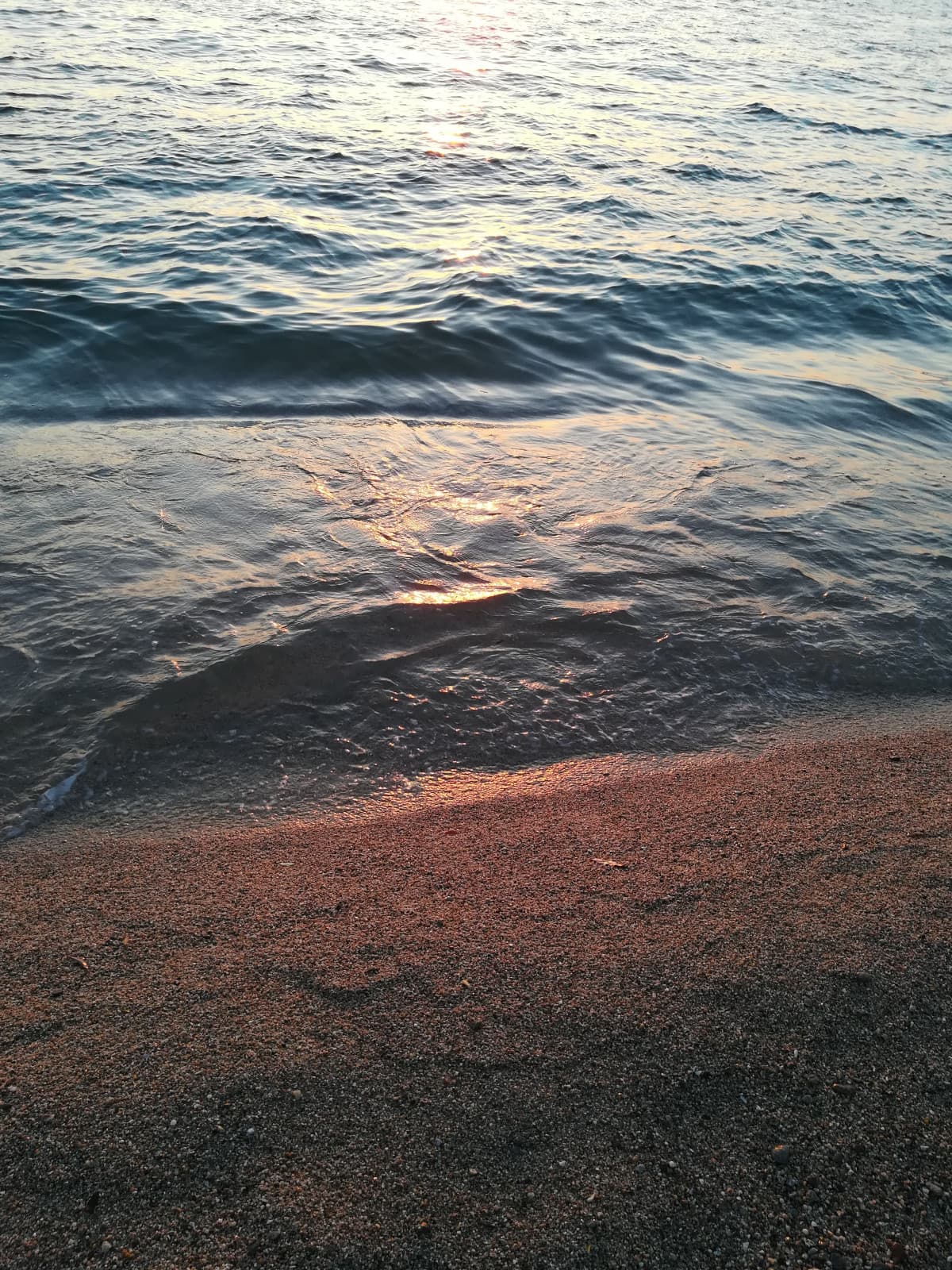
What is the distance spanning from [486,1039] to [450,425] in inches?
194

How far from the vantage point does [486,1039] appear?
2.39m

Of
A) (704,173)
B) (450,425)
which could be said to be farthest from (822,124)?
(450,425)

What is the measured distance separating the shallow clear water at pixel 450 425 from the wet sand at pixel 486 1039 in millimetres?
627

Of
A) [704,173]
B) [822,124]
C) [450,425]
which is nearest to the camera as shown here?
[450,425]

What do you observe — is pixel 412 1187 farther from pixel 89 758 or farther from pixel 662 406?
pixel 662 406

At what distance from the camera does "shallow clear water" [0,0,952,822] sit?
13.1ft

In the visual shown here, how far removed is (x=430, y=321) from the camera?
8.35 metres

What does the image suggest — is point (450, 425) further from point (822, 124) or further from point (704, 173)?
point (822, 124)

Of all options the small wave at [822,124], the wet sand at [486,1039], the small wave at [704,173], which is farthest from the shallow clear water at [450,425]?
the wet sand at [486,1039]

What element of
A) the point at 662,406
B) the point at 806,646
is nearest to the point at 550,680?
the point at 806,646

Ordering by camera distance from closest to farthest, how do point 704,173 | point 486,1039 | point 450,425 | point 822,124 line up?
point 486,1039 → point 450,425 → point 704,173 → point 822,124

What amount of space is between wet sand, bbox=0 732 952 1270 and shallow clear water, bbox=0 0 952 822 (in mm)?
627

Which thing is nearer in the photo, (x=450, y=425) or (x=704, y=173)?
(x=450, y=425)

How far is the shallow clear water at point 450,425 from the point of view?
13.1 ft
